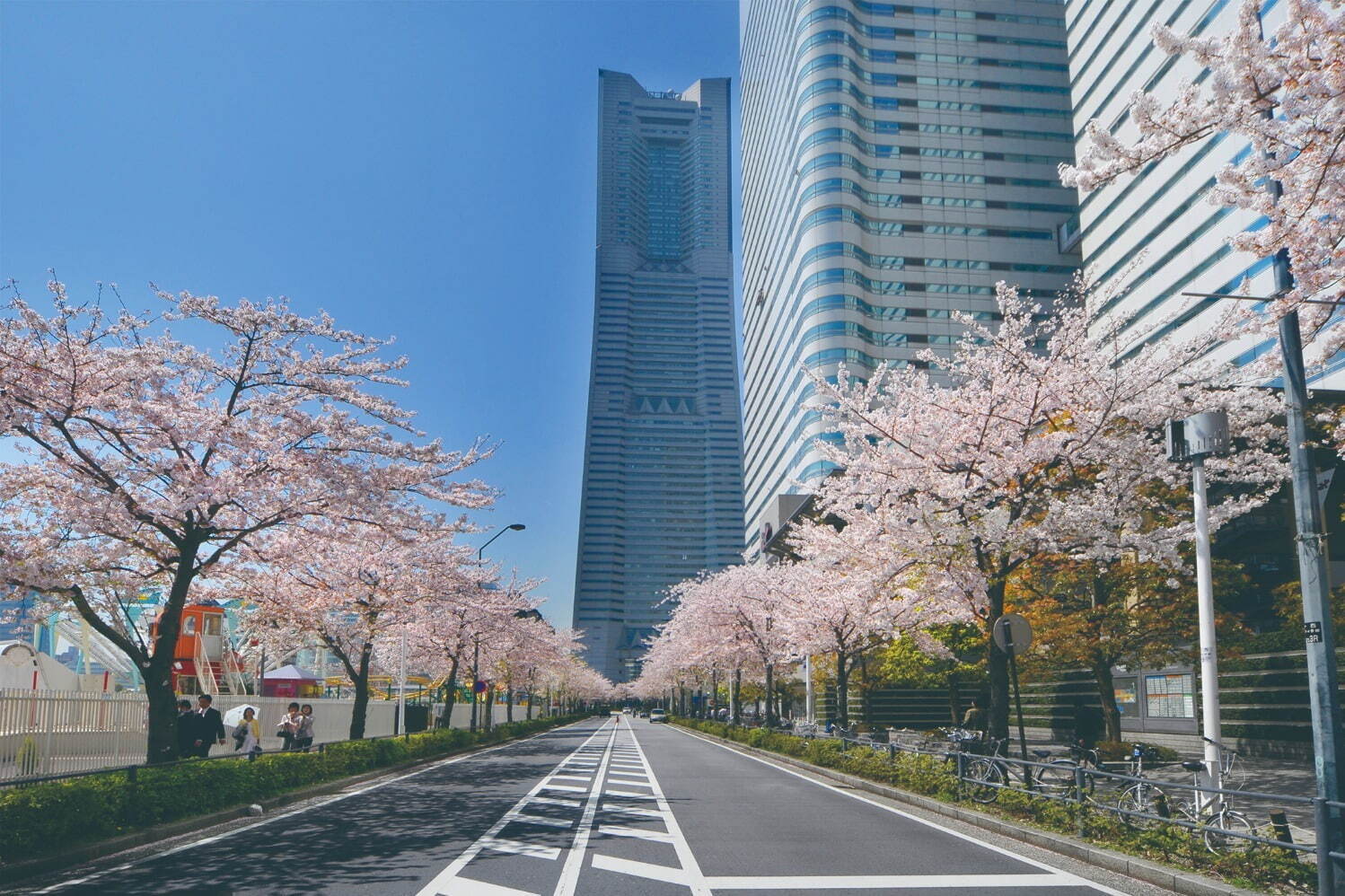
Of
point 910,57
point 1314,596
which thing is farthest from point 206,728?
point 910,57

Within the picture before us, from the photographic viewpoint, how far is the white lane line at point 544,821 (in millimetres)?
13672

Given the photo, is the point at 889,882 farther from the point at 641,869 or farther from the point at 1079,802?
the point at 1079,802

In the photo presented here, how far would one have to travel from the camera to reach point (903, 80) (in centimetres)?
9869

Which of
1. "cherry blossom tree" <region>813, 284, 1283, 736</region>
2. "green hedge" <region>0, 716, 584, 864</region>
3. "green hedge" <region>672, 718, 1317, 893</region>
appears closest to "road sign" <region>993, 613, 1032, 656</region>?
"cherry blossom tree" <region>813, 284, 1283, 736</region>

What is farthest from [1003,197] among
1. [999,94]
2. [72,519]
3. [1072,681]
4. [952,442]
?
[72,519]

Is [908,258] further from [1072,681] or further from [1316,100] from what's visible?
[1316,100]

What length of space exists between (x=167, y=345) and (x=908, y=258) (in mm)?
85993

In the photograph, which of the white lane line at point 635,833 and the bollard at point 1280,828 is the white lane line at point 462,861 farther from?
the bollard at point 1280,828

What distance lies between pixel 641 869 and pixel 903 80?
332 ft

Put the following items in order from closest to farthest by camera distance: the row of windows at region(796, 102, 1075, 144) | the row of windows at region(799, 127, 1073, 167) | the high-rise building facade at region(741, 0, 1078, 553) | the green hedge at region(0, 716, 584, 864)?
the green hedge at region(0, 716, 584, 864), the high-rise building facade at region(741, 0, 1078, 553), the row of windows at region(799, 127, 1073, 167), the row of windows at region(796, 102, 1075, 144)

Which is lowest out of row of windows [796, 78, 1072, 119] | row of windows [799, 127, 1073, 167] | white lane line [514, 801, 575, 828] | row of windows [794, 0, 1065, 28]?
white lane line [514, 801, 575, 828]

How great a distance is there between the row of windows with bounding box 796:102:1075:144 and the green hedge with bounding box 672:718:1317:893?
8348 cm

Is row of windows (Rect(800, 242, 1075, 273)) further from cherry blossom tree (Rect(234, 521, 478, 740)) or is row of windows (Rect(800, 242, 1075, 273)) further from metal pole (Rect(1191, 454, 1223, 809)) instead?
metal pole (Rect(1191, 454, 1223, 809))

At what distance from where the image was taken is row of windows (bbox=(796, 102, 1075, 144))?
9494 cm
